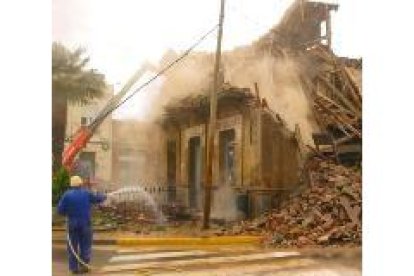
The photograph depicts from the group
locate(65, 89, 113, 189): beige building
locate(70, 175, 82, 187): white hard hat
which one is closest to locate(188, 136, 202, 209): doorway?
locate(65, 89, 113, 189): beige building

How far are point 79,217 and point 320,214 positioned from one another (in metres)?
1.10

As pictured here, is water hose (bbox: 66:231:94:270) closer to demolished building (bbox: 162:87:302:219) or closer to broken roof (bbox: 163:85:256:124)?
demolished building (bbox: 162:87:302:219)

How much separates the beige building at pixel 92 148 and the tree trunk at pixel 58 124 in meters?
0.02

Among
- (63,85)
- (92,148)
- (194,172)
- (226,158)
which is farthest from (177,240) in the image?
(63,85)

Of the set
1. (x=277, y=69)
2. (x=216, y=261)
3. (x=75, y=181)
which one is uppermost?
(x=277, y=69)


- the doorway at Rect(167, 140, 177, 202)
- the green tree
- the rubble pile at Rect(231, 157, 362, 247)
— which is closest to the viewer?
the green tree

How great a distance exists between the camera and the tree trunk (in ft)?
9.34

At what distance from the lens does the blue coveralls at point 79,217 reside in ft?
9.39

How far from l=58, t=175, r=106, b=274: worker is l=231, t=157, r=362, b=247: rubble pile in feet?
2.24

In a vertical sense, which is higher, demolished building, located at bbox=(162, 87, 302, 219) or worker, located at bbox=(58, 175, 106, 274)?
demolished building, located at bbox=(162, 87, 302, 219)

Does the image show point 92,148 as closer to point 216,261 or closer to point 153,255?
point 153,255

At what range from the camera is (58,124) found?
2.85 metres
